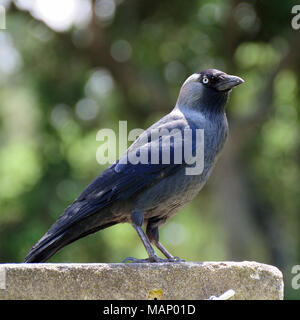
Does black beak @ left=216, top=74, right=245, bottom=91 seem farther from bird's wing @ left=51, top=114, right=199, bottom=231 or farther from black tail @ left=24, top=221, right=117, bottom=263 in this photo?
black tail @ left=24, top=221, right=117, bottom=263

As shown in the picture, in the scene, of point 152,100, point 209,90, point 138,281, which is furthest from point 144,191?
point 152,100

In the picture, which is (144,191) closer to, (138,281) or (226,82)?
(138,281)

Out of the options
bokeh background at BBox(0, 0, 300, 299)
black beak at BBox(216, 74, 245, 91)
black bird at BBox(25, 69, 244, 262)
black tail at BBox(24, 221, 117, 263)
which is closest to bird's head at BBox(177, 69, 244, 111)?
black beak at BBox(216, 74, 245, 91)

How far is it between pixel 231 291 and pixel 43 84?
9454 mm

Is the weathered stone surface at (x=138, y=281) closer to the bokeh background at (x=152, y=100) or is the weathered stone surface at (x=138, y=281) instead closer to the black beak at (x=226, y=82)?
the black beak at (x=226, y=82)

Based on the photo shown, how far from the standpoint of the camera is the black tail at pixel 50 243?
5.11 m

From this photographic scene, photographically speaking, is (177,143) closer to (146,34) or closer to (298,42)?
(298,42)

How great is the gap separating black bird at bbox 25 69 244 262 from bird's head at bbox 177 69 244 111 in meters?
0.12

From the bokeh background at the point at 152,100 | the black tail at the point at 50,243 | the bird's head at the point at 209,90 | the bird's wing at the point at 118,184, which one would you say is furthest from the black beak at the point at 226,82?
the bokeh background at the point at 152,100

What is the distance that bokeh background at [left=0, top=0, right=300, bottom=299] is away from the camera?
12.3 metres

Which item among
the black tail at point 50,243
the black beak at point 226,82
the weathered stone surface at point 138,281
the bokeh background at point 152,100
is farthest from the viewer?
the bokeh background at point 152,100

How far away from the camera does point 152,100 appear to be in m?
12.7

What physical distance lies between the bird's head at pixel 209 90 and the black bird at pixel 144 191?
0.12m

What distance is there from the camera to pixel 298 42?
12711 mm
